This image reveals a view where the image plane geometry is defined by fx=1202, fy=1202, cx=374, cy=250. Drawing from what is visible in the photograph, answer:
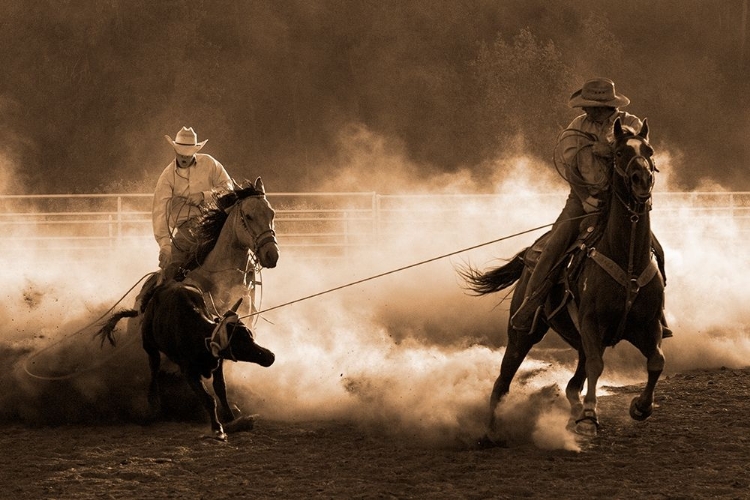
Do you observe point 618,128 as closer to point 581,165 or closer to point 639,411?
point 581,165

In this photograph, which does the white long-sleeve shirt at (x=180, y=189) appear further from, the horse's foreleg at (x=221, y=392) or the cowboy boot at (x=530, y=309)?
the cowboy boot at (x=530, y=309)

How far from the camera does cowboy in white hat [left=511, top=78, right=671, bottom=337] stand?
22.9 ft

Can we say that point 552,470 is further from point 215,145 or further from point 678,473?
point 215,145

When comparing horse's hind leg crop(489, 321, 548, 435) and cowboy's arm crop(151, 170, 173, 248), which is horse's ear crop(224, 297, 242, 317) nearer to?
cowboy's arm crop(151, 170, 173, 248)

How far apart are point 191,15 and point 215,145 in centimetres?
479

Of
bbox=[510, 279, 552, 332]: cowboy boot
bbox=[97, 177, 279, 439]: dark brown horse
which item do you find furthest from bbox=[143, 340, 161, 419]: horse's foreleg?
bbox=[510, 279, 552, 332]: cowboy boot

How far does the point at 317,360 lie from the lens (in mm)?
9781

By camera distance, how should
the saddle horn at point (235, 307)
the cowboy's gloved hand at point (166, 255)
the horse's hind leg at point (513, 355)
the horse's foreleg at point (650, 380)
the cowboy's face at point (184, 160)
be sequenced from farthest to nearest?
the cowboy's face at point (184, 160), the cowboy's gloved hand at point (166, 255), the saddle horn at point (235, 307), the horse's hind leg at point (513, 355), the horse's foreleg at point (650, 380)

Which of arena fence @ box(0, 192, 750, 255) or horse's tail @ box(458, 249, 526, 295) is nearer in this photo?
horse's tail @ box(458, 249, 526, 295)

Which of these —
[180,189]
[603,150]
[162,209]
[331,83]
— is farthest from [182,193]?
[331,83]

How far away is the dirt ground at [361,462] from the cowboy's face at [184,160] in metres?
1.99

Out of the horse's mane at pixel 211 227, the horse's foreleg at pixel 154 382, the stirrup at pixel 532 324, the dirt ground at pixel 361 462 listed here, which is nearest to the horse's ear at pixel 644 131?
the stirrup at pixel 532 324

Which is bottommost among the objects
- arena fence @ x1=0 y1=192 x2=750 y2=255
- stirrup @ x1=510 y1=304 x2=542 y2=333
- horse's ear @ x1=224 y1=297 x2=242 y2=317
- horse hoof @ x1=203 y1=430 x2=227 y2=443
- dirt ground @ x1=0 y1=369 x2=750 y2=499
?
dirt ground @ x1=0 y1=369 x2=750 y2=499

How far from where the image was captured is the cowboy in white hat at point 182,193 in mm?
8695
